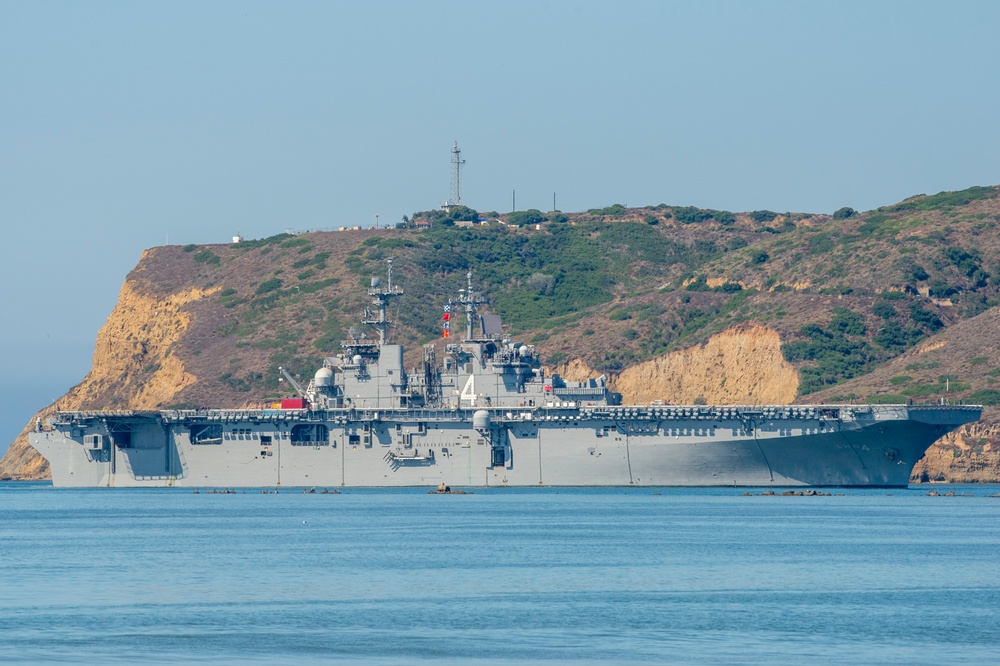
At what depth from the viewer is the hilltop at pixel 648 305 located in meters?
81.2

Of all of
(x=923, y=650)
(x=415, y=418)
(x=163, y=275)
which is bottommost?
(x=923, y=650)

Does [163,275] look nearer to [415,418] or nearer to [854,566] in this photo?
[415,418]

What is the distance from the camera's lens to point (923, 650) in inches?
883

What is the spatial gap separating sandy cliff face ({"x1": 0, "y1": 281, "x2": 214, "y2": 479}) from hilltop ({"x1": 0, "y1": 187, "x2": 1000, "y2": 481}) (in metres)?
0.18

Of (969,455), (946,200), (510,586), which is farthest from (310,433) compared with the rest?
(946,200)

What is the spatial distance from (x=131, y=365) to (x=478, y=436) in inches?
1894

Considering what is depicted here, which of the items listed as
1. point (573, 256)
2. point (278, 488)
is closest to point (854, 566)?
point (278, 488)

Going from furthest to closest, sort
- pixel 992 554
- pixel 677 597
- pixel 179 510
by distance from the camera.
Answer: pixel 179 510 → pixel 992 554 → pixel 677 597

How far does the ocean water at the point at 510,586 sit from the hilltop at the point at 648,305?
101ft

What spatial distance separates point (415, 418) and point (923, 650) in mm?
37900

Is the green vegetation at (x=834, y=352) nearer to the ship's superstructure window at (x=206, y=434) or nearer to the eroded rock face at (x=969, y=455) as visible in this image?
the eroded rock face at (x=969, y=455)

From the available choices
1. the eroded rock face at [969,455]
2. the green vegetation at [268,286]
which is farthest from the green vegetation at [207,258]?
the eroded rock face at [969,455]

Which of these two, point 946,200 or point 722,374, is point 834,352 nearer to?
point 722,374

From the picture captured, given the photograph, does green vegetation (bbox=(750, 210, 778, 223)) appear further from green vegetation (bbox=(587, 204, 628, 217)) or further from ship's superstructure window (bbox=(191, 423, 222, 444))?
ship's superstructure window (bbox=(191, 423, 222, 444))
